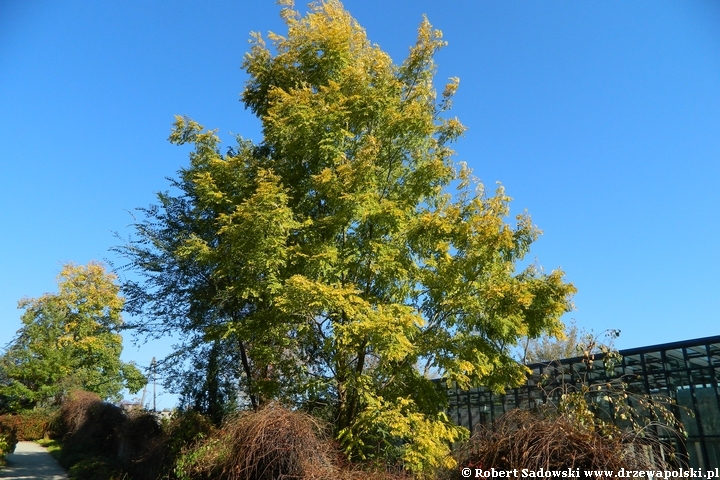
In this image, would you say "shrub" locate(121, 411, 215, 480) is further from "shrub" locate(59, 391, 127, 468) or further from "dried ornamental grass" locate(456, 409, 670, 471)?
"dried ornamental grass" locate(456, 409, 670, 471)

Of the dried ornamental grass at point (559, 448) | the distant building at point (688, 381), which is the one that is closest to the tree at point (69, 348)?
the distant building at point (688, 381)

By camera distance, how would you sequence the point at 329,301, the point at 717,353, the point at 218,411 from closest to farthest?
the point at 329,301
the point at 717,353
the point at 218,411

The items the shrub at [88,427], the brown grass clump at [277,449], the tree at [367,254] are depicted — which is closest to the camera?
the brown grass clump at [277,449]

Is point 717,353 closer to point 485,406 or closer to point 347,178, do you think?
point 485,406

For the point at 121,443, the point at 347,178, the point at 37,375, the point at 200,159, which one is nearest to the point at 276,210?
the point at 347,178

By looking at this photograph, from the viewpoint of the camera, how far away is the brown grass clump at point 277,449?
735 cm

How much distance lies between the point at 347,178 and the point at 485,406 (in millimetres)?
9219

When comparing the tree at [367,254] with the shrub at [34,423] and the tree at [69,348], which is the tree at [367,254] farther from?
the shrub at [34,423]

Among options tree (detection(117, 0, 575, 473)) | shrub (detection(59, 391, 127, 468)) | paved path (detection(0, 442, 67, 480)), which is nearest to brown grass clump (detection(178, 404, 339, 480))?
tree (detection(117, 0, 575, 473))

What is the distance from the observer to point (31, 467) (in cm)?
1884

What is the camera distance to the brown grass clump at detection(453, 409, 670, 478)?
4.72 metres

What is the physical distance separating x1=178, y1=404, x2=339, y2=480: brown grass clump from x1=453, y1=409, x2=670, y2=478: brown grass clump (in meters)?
2.94

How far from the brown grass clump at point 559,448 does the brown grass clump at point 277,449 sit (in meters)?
2.94

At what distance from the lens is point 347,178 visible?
29.9ft
